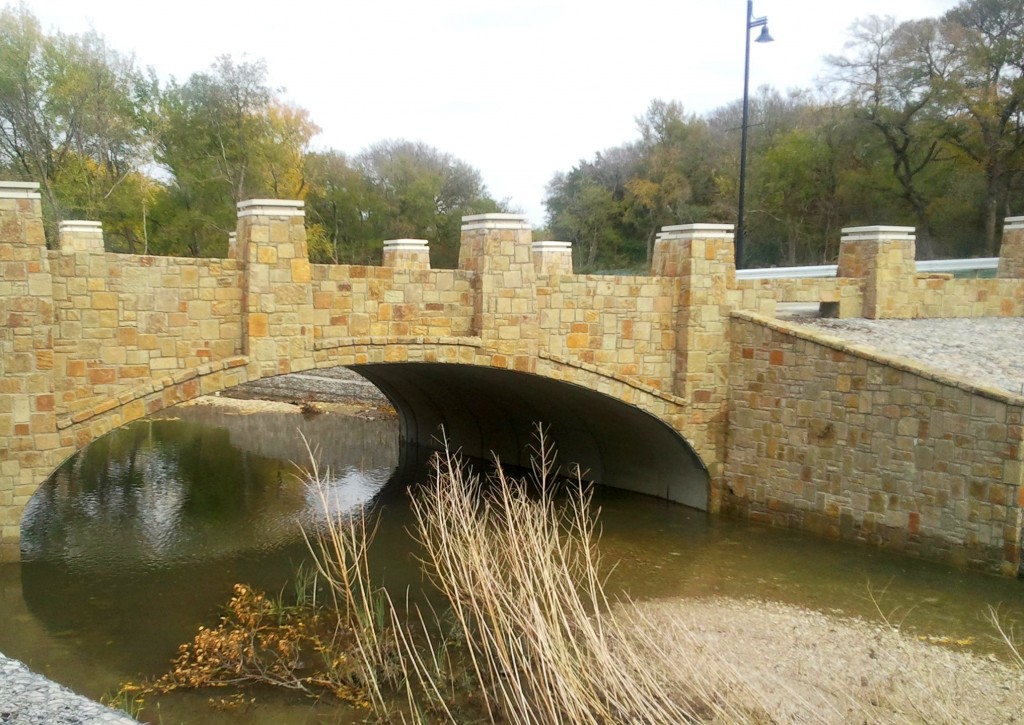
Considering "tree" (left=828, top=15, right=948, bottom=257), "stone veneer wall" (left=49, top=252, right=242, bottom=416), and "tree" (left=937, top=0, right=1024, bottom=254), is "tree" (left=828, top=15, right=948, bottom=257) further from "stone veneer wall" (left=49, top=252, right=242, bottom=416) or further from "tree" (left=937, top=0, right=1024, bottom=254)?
"stone veneer wall" (left=49, top=252, right=242, bottom=416)

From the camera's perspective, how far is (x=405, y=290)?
10656 millimetres

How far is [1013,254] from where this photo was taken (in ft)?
51.6

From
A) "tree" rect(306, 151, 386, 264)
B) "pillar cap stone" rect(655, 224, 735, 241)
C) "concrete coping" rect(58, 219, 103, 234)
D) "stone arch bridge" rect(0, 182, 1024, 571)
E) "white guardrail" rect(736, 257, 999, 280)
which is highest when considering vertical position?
"tree" rect(306, 151, 386, 264)

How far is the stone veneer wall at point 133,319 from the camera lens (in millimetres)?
9188

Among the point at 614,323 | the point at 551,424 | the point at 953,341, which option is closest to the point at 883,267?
the point at 953,341

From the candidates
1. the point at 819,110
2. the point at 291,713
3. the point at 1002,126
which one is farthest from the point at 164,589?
the point at 819,110

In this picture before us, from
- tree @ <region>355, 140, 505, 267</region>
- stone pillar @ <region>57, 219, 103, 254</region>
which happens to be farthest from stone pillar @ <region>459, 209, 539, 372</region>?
tree @ <region>355, 140, 505, 267</region>

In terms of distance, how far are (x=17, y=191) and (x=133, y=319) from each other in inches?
62.2

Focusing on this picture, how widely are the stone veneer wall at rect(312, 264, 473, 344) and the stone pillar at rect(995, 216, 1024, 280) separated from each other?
1001cm

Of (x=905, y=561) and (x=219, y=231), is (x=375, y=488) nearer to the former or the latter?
(x=905, y=561)

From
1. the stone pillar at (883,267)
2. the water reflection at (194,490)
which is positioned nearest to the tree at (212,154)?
the water reflection at (194,490)

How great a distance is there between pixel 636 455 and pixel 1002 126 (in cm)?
1434

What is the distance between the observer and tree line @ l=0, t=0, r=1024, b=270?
2298 cm

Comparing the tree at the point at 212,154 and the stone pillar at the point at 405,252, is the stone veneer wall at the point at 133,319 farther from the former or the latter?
the tree at the point at 212,154
